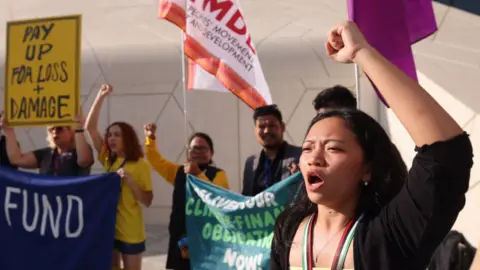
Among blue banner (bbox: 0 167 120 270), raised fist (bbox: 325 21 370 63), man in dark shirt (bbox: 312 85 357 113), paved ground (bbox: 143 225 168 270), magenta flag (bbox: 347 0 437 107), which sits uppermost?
magenta flag (bbox: 347 0 437 107)

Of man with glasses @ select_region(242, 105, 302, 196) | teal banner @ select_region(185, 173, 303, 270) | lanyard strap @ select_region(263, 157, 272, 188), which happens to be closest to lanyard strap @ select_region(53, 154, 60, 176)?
teal banner @ select_region(185, 173, 303, 270)

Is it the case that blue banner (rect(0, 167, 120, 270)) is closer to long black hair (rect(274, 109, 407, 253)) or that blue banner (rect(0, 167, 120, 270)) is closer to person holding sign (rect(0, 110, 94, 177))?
person holding sign (rect(0, 110, 94, 177))

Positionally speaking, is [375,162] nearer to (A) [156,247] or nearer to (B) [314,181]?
(B) [314,181]

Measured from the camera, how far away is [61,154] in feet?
16.3

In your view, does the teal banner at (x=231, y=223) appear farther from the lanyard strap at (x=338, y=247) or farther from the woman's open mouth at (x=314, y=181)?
the woman's open mouth at (x=314, y=181)

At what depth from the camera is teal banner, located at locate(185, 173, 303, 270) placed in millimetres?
3717

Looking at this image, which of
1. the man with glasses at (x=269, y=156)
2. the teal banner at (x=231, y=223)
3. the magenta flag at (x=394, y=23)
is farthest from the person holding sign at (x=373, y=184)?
the man with glasses at (x=269, y=156)

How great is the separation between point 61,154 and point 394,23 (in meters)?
3.10

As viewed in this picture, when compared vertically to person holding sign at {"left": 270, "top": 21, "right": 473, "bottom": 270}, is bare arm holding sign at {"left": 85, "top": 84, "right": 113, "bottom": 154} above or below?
above

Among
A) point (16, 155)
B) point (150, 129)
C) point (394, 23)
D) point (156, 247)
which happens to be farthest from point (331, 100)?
point (156, 247)

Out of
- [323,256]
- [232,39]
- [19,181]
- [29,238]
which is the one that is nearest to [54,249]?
[29,238]

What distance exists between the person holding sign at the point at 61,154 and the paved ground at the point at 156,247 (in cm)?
174

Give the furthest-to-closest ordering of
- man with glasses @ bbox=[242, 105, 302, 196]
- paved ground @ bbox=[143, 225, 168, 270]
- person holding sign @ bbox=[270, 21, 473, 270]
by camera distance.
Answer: paved ground @ bbox=[143, 225, 168, 270] < man with glasses @ bbox=[242, 105, 302, 196] < person holding sign @ bbox=[270, 21, 473, 270]

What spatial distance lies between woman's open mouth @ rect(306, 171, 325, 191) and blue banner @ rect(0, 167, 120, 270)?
313 centimetres
